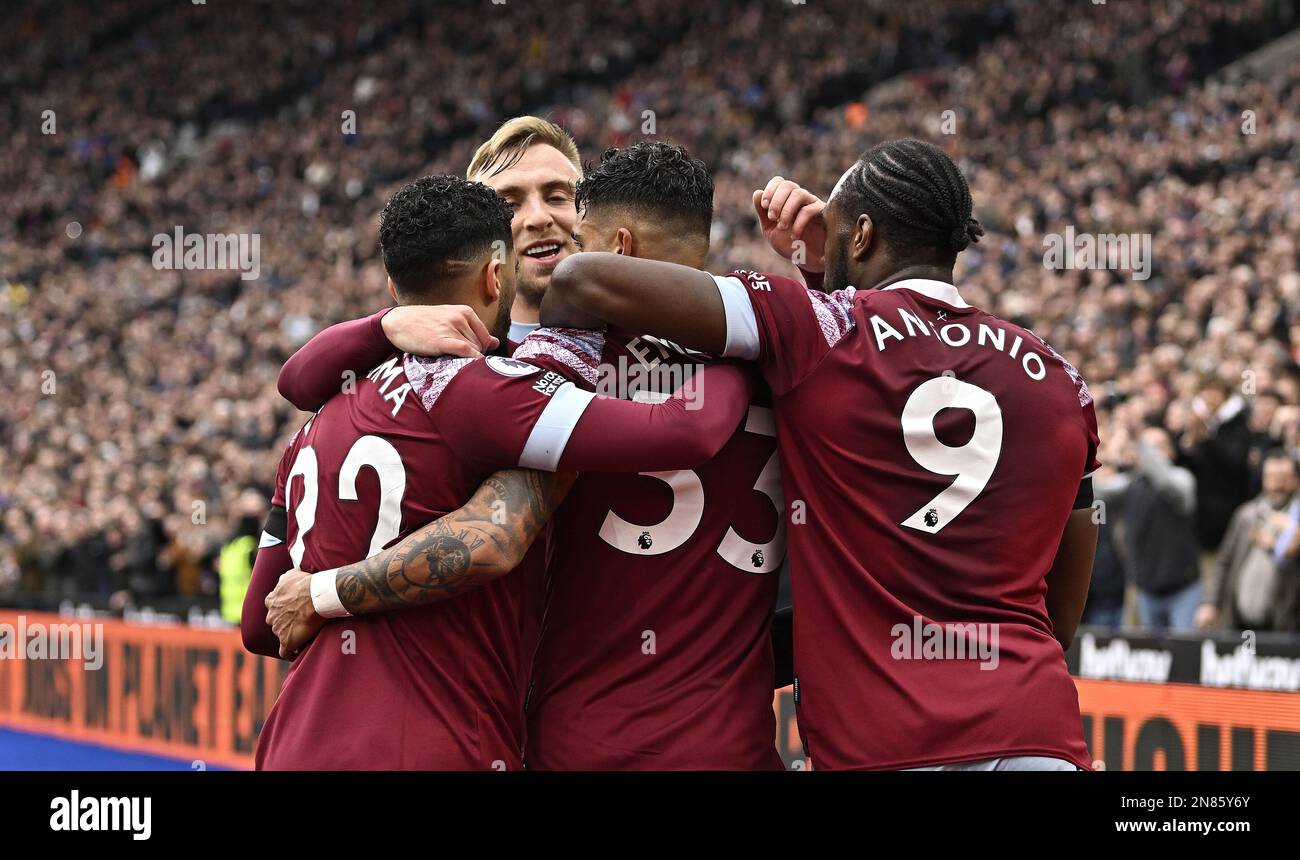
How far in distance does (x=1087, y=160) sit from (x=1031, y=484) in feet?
43.1

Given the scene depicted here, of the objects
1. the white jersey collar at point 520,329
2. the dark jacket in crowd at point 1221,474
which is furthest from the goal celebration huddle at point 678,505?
the dark jacket in crowd at point 1221,474

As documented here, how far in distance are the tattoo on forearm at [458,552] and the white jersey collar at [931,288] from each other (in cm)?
87

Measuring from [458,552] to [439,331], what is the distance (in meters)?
0.48

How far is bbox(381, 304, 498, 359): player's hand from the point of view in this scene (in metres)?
3.02

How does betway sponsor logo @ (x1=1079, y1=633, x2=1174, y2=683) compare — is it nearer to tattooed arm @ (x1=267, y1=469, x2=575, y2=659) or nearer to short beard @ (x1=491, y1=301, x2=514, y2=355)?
short beard @ (x1=491, y1=301, x2=514, y2=355)

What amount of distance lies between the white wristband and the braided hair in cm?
138

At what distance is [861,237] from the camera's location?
3.18 meters

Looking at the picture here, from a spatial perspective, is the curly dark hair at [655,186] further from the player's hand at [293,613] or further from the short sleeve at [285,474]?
the player's hand at [293,613]

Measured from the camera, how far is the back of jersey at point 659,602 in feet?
9.87

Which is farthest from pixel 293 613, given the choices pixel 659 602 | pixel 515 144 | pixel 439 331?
pixel 515 144

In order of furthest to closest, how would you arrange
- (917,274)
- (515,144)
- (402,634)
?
(515,144)
(917,274)
(402,634)

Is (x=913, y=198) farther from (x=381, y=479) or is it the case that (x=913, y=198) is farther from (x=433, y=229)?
(x=381, y=479)
